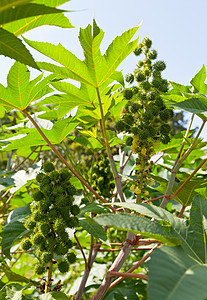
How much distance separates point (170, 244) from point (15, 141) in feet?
3.21

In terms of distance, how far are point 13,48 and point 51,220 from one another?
2.22 feet

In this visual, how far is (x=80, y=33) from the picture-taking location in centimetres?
112

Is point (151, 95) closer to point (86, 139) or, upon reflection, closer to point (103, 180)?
point (86, 139)

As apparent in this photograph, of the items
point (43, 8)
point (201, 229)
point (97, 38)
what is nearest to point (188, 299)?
point (201, 229)

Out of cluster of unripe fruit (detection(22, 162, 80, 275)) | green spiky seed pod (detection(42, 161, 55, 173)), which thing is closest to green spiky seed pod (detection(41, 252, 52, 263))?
cluster of unripe fruit (detection(22, 162, 80, 275))

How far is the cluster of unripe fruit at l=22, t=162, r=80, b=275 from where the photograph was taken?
1.13 meters

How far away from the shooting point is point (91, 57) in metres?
1.20

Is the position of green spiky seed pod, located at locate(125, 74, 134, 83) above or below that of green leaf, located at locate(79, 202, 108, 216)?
above

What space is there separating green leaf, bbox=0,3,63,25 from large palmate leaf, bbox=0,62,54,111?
588 millimetres

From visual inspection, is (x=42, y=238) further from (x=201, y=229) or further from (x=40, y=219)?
(x=201, y=229)

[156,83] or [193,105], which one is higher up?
[156,83]

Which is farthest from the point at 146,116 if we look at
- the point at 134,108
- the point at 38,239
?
the point at 38,239

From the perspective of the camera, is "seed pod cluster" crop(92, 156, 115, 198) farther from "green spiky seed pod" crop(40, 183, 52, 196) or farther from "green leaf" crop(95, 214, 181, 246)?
"green leaf" crop(95, 214, 181, 246)

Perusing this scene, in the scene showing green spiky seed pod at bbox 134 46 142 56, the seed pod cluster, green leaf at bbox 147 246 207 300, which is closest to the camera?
green leaf at bbox 147 246 207 300
